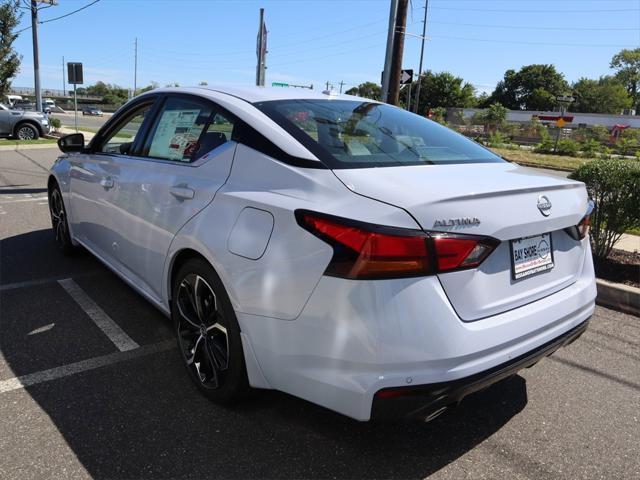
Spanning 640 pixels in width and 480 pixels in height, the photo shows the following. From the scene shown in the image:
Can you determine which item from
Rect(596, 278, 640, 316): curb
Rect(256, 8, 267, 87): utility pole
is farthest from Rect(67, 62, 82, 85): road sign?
Rect(596, 278, 640, 316): curb

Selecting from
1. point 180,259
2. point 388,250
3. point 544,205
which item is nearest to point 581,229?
point 544,205

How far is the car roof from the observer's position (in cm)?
290

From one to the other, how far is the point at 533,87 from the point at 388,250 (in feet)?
386

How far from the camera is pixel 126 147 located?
12.2 feet

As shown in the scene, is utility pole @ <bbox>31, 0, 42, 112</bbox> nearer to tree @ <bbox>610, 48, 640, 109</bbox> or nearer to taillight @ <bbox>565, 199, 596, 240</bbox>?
taillight @ <bbox>565, 199, 596, 240</bbox>

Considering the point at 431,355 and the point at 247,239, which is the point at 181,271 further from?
the point at 431,355

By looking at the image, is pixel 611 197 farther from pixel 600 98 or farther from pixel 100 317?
pixel 600 98

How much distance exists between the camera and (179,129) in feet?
10.4

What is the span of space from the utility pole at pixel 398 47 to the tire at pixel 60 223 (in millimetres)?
9479

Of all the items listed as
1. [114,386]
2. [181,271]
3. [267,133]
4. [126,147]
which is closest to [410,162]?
[267,133]

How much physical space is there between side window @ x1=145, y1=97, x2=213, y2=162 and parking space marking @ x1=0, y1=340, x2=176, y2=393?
1.22m

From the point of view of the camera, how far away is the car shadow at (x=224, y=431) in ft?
7.45

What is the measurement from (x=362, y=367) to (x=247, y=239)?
753 mm

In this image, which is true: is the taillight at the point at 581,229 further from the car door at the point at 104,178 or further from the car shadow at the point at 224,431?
the car door at the point at 104,178
